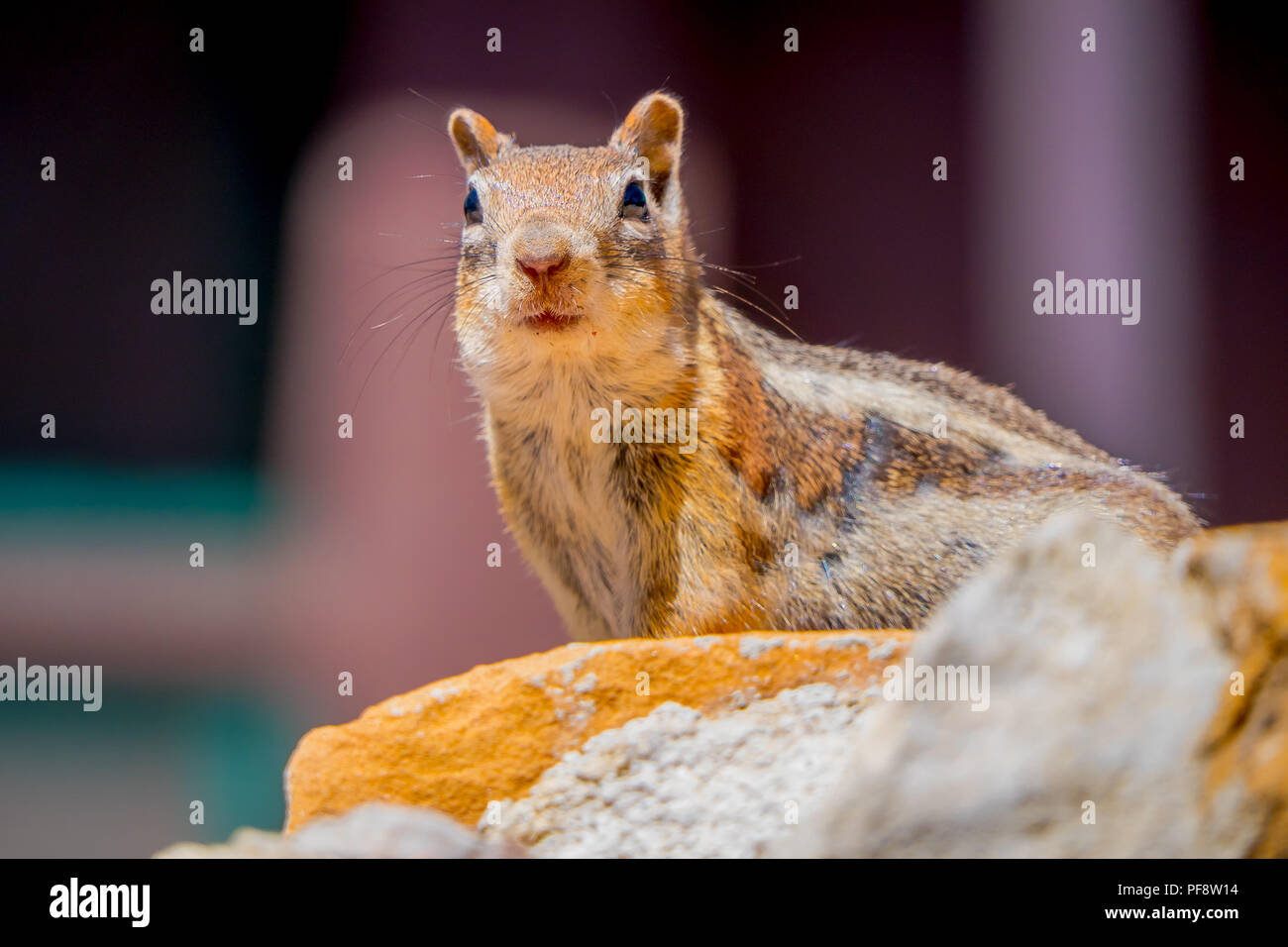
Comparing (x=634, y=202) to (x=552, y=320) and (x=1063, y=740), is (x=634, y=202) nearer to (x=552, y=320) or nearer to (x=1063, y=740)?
(x=552, y=320)

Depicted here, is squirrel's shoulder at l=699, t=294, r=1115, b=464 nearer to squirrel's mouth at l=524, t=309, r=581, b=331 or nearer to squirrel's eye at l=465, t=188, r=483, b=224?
squirrel's mouth at l=524, t=309, r=581, b=331

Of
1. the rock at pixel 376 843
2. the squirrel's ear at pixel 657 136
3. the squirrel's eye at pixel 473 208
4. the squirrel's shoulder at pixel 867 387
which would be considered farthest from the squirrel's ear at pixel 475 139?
the rock at pixel 376 843

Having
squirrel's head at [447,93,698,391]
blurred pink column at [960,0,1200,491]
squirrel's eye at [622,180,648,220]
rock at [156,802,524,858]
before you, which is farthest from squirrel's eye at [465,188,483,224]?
blurred pink column at [960,0,1200,491]

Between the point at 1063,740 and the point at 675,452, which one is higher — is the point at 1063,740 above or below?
below

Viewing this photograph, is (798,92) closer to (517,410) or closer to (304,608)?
(517,410)

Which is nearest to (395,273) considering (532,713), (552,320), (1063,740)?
(552,320)

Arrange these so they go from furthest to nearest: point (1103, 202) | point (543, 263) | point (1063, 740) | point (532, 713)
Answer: point (1103, 202) < point (543, 263) < point (532, 713) < point (1063, 740)
